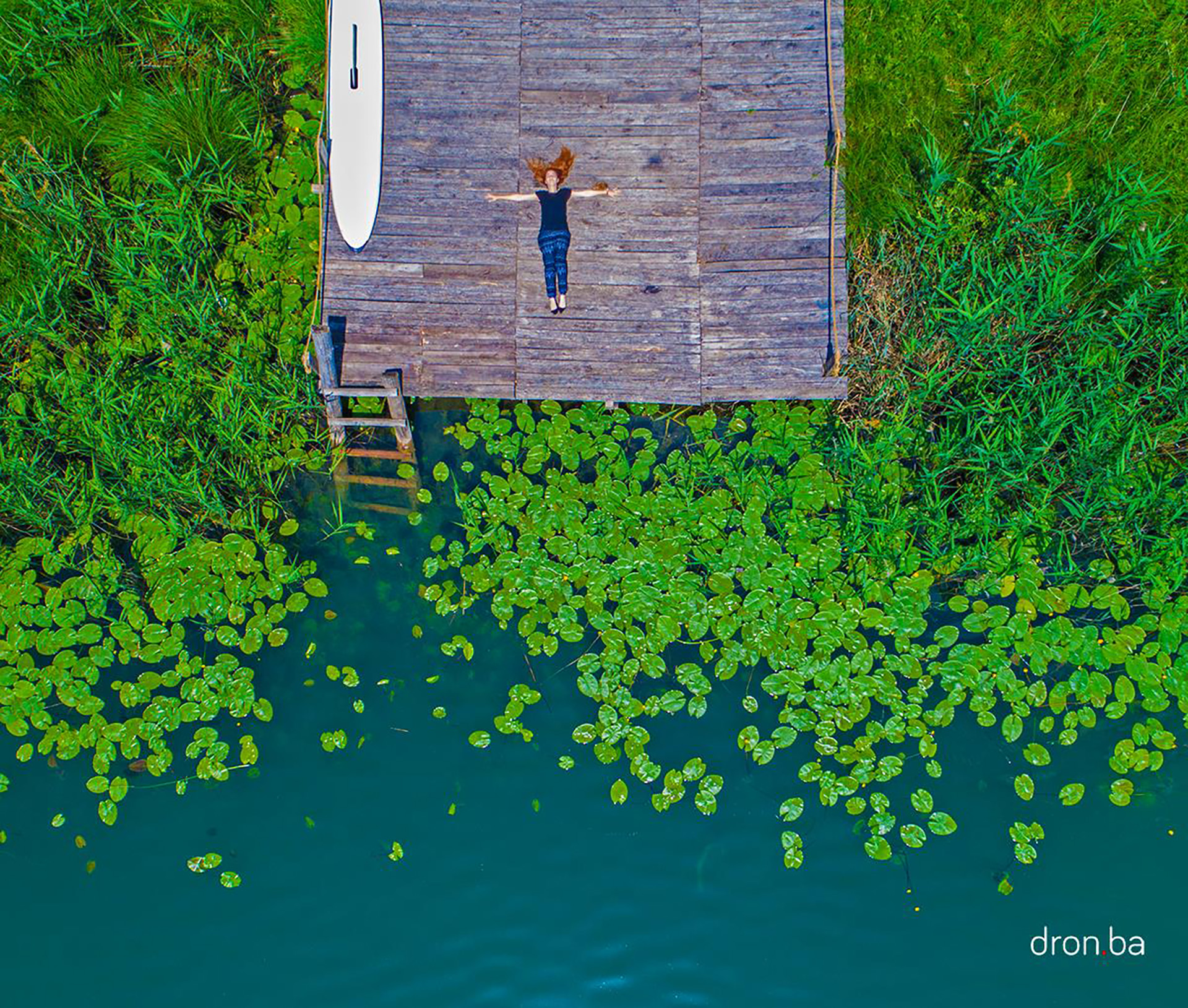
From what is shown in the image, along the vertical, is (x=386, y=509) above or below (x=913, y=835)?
above

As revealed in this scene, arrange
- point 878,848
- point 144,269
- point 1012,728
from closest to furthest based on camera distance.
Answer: point 878,848 → point 1012,728 → point 144,269

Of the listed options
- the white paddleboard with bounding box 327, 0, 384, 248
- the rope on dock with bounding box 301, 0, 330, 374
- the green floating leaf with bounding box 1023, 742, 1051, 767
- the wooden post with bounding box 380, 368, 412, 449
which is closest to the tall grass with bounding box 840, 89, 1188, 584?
the green floating leaf with bounding box 1023, 742, 1051, 767

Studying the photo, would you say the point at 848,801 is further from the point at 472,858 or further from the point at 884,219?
the point at 884,219

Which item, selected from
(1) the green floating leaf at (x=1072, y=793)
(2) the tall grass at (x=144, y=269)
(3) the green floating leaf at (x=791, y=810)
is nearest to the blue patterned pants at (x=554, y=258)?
(2) the tall grass at (x=144, y=269)

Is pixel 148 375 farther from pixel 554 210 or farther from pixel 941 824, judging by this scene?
pixel 941 824

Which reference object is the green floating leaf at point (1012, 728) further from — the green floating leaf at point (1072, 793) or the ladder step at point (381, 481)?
the ladder step at point (381, 481)

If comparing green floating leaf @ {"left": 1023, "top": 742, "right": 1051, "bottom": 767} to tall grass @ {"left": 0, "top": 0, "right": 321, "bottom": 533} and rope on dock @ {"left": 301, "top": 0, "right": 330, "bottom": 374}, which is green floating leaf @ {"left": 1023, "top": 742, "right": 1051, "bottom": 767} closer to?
tall grass @ {"left": 0, "top": 0, "right": 321, "bottom": 533}

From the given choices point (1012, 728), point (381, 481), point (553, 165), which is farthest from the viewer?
point (381, 481)

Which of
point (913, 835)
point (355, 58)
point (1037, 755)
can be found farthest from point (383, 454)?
point (1037, 755)
